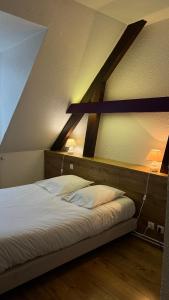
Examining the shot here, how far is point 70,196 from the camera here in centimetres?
300

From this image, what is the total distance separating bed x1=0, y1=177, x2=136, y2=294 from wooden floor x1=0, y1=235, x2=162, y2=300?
108 mm

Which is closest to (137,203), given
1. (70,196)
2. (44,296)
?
(70,196)

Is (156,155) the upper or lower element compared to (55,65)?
lower

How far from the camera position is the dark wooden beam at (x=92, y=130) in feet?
12.3

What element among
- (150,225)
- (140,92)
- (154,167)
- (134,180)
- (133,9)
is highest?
(133,9)

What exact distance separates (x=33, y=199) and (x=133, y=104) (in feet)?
5.55

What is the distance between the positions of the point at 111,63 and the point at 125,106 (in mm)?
712

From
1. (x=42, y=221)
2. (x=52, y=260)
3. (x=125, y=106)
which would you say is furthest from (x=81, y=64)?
(x=52, y=260)

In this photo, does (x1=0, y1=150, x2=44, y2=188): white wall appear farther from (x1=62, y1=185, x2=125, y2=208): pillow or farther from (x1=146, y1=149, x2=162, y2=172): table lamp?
(x1=146, y1=149, x2=162, y2=172): table lamp

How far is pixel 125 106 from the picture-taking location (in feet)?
10.5

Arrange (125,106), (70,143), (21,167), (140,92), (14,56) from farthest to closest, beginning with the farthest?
(21,167) → (70,143) → (14,56) → (140,92) → (125,106)

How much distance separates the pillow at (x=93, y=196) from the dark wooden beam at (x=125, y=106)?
105cm

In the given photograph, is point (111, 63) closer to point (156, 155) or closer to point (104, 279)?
point (156, 155)

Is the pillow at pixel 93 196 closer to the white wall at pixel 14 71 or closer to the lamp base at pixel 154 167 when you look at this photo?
the lamp base at pixel 154 167
